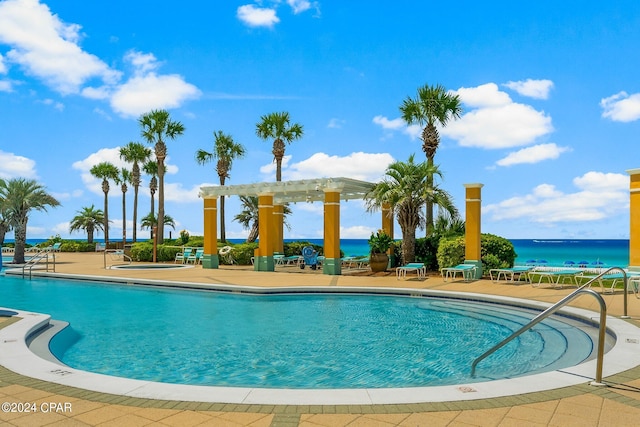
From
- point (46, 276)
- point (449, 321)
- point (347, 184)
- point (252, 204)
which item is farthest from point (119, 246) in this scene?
point (449, 321)

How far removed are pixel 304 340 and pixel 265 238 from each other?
1282cm

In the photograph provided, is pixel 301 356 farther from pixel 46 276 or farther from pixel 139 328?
pixel 46 276

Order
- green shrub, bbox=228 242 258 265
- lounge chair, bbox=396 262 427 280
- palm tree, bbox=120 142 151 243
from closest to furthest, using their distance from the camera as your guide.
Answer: lounge chair, bbox=396 262 427 280
green shrub, bbox=228 242 258 265
palm tree, bbox=120 142 151 243

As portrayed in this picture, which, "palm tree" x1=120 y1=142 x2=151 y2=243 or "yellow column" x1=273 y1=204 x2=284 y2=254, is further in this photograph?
"palm tree" x1=120 y1=142 x2=151 y2=243

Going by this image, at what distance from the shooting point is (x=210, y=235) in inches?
915

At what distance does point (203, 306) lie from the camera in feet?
41.3

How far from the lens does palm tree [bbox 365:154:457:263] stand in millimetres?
18641

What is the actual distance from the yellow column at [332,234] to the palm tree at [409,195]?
1.79 m

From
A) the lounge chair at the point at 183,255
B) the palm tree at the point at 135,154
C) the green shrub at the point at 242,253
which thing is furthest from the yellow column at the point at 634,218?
the palm tree at the point at 135,154

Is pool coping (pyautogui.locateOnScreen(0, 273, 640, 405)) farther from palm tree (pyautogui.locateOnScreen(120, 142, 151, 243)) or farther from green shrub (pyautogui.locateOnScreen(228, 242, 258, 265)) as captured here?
palm tree (pyautogui.locateOnScreen(120, 142, 151, 243))

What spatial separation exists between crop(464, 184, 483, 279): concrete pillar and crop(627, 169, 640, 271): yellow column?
4468 mm

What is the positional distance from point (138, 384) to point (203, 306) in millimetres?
7582

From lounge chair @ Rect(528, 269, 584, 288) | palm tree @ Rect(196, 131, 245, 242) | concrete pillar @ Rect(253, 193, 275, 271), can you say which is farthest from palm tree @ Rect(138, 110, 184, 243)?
lounge chair @ Rect(528, 269, 584, 288)

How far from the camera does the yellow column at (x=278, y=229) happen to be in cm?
2633
